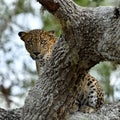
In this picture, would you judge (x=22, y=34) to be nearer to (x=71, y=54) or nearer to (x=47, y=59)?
(x=47, y=59)

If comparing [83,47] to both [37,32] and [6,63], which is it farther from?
[6,63]

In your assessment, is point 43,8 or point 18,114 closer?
point 43,8

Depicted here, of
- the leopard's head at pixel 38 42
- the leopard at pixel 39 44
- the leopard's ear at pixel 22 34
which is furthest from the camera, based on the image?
the leopard's ear at pixel 22 34

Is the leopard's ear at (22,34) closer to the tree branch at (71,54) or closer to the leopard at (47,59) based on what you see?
the leopard at (47,59)

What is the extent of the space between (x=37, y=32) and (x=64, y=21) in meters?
2.82

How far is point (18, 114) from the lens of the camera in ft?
19.1

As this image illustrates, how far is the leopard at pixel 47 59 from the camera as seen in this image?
6.27 m

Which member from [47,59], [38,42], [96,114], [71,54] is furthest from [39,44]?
[71,54]

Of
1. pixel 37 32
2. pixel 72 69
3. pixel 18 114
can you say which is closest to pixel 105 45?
pixel 72 69

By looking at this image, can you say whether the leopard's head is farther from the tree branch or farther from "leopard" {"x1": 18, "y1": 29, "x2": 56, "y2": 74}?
the tree branch

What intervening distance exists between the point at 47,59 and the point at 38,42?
1.83ft

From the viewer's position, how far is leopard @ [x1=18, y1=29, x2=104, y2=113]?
6268 millimetres

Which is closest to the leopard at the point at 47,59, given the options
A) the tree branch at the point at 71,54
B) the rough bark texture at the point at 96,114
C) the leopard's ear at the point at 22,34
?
the leopard's ear at the point at 22,34

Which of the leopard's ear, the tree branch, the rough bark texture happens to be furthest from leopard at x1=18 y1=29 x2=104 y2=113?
the tree branch
